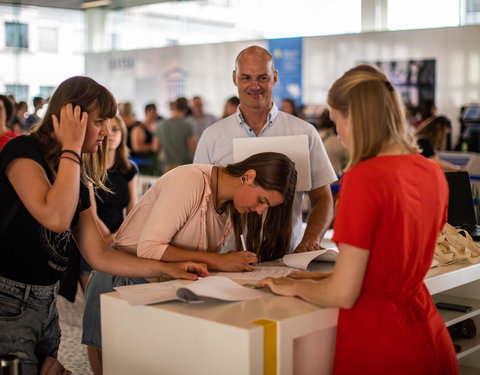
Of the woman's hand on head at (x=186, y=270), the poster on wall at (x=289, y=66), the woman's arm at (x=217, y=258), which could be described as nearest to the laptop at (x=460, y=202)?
the woman's arm at (x=217, y=258)

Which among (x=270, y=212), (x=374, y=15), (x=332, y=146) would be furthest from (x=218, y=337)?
(x=374, y=15)

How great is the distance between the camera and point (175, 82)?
13711 mm

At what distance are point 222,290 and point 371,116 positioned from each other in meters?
0.70

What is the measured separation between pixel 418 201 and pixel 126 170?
9.37ft

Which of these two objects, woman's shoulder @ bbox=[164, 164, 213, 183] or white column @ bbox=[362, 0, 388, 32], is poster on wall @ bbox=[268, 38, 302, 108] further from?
woman's shoulder @ bbox=[164, 164, 213, 183]

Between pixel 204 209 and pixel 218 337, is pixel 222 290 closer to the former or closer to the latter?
pixel 218 337

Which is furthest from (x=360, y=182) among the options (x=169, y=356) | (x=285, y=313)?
(x=169, y=356)

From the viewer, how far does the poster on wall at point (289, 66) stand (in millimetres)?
11281

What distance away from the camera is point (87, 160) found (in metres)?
2.36

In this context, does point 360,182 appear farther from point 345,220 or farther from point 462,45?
point 462,45

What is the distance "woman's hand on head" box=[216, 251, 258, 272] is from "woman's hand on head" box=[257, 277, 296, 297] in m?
0.31

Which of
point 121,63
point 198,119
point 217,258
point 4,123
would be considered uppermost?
point 121,63

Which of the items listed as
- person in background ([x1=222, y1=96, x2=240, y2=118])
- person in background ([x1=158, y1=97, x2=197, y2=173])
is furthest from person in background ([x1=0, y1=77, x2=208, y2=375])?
person in background ([x1=158, y1=97, x2=197, y2=173])

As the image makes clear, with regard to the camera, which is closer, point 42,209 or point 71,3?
point 42,209
